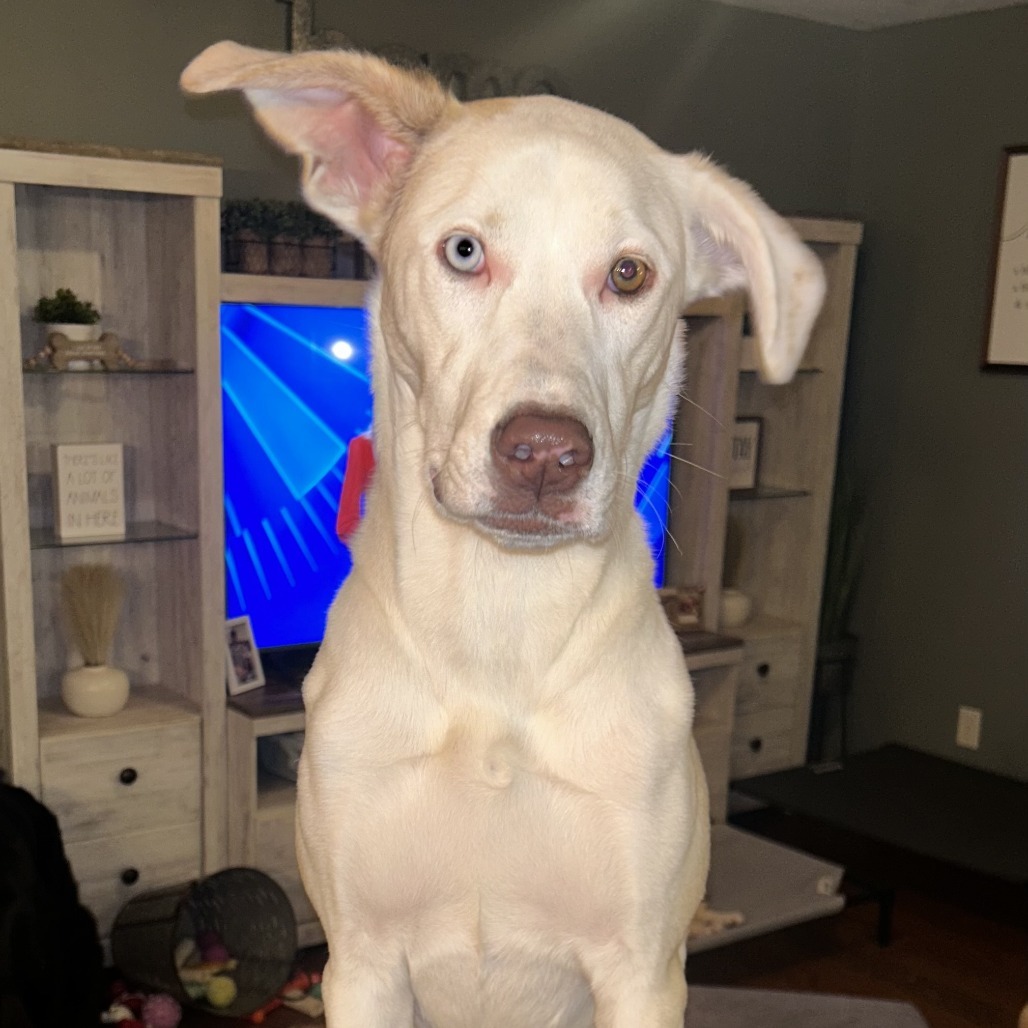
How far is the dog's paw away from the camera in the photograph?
3148mm

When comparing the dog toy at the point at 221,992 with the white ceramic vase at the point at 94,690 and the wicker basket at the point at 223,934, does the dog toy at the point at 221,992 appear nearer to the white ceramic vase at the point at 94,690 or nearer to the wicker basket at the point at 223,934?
the wicker basket at the point at 223,934

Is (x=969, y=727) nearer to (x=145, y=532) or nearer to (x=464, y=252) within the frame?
(x=145, y=532)

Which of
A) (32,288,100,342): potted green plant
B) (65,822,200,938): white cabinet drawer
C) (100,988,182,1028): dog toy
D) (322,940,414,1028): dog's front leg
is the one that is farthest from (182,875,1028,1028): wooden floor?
(322,940,414,1028): dog's front leg

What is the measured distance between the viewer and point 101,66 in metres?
3.13

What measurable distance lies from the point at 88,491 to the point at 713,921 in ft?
6.42

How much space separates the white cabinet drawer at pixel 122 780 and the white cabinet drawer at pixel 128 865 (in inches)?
1.1

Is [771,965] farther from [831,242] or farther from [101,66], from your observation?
[101,66]

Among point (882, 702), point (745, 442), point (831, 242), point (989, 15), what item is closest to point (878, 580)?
point (882, 702)

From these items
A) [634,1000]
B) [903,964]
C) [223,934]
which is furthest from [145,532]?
[903,964]

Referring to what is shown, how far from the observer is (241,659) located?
3.21 meters

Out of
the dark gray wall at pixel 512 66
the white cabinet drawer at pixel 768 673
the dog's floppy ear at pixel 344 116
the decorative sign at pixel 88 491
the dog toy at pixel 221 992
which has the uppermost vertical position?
the dark gray wall at pixel 512 66

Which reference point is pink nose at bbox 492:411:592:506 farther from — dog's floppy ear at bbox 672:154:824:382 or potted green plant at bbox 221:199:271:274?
potted green plant at bbox 221:199:271:274

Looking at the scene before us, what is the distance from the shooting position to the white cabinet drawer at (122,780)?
2896 mm

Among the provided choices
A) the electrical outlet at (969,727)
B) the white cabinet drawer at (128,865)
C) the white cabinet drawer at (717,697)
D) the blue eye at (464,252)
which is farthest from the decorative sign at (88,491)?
the electrical outlet at (969,727)
